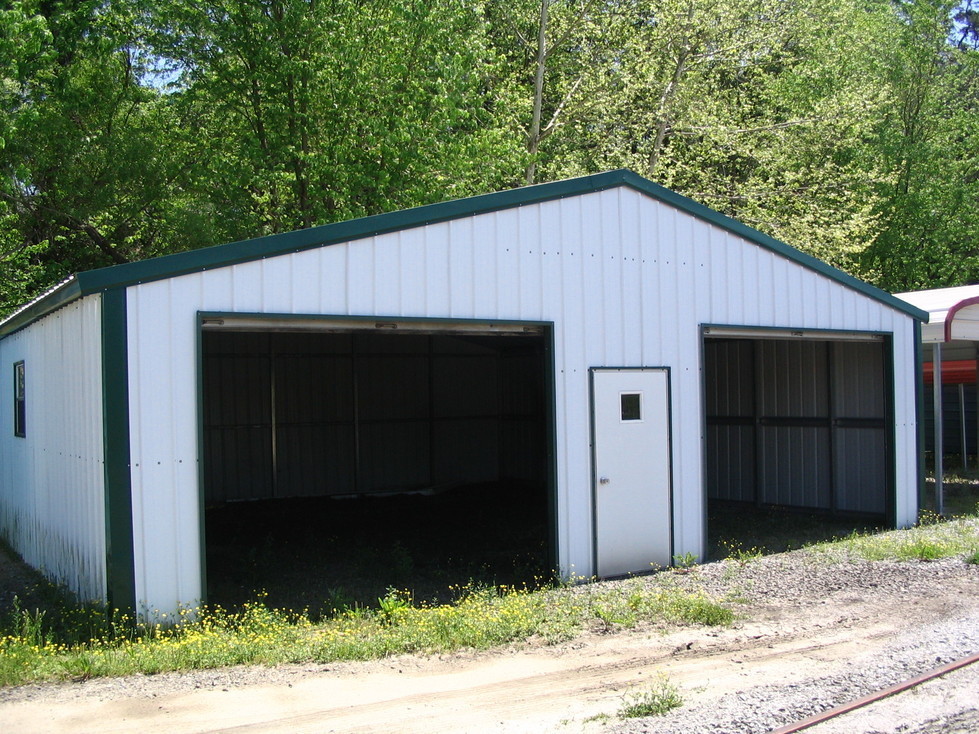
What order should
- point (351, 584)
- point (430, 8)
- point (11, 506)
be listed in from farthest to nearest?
point (430, 8), point (11, 506), point (351, 584)

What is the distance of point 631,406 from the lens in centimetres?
1016

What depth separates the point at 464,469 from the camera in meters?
20.0

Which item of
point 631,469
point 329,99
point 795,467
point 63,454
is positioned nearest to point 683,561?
point 631,469

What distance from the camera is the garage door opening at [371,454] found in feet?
39.7

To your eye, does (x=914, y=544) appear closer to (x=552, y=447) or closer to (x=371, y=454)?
(x=552, y=447)

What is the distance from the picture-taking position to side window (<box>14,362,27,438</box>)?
38.5 ft

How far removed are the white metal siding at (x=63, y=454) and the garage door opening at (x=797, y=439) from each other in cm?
740

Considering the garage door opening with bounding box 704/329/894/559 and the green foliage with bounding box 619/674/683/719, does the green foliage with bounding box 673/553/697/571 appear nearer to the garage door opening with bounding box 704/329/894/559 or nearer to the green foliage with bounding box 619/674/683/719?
the garage door opening with bounding box 704/329/894/559

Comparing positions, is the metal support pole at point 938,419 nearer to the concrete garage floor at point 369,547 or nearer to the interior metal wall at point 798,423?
the interior metal wall at point 798,423

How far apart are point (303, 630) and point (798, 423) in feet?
30.9

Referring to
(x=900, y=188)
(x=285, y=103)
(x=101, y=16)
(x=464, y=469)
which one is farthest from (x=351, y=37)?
(x=900, y=188)

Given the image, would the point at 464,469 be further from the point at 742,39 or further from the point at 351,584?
the point at 742,39

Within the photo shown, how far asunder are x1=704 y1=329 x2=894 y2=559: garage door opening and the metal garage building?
0.04 metres

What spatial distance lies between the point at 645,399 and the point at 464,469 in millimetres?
10149
